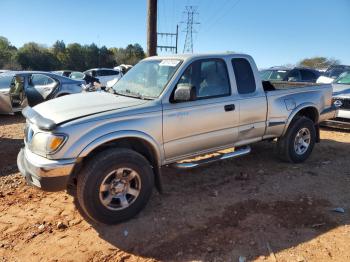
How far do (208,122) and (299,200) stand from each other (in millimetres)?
1617

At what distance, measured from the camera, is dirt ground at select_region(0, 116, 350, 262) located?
3.41 meters

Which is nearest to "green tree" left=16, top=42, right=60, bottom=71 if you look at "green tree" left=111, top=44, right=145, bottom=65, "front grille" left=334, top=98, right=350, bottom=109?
"green tree" left=111, top=44, right=145, bottom=65

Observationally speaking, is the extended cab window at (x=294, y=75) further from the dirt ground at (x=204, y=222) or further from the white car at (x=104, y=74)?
the white car at (x=104, y=74)

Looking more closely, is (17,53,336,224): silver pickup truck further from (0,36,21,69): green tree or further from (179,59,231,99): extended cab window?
(0,36,21,69): green tree

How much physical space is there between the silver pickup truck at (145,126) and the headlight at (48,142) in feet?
0.03

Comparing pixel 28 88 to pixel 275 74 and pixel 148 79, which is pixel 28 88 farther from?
pixel 275 74

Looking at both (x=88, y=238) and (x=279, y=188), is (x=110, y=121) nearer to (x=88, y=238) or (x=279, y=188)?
(x=88, y=238)

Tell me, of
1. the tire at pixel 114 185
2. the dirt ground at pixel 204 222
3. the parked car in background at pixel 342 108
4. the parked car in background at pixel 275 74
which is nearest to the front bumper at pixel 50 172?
the tire at pixel 114 185

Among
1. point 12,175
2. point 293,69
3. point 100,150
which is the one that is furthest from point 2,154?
point 293,69

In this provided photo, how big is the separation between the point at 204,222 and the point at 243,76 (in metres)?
2.27

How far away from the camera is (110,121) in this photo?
3.71 metres

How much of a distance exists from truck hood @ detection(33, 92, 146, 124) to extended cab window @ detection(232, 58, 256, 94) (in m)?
1.58

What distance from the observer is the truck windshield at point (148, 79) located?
439 cm

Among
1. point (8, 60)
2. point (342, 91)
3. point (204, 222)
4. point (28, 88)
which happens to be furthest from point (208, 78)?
point (8, 60)
